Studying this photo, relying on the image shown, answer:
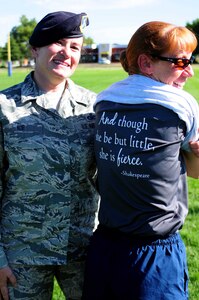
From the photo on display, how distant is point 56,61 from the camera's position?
104 inches

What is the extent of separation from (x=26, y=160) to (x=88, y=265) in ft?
2.12

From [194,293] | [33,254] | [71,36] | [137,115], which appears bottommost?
[194,293]

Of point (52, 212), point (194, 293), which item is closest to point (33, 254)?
point (52, 212)

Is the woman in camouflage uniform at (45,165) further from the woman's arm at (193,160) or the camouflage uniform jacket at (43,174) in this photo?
the woman's arm at (193,160)

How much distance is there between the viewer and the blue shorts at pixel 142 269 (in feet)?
7.50

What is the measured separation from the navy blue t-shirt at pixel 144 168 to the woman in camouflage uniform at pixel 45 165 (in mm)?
400

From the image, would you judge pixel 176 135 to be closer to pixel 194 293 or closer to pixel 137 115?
pixel 137 115

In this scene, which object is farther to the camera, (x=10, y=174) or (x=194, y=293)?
(x=194, y=293)

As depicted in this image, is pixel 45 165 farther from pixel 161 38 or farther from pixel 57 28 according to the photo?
pixel 161 38

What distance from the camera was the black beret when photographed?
262 cm

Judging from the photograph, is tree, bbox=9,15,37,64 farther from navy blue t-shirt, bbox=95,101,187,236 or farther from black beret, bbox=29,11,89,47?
navy blue t-shirt, bbox=95,101,187,236

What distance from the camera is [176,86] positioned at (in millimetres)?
2424

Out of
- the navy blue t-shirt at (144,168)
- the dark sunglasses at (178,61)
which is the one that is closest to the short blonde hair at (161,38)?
the dark sunglasses at (178,61)

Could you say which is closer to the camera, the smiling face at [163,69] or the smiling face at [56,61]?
the smiling face at [163,69]
